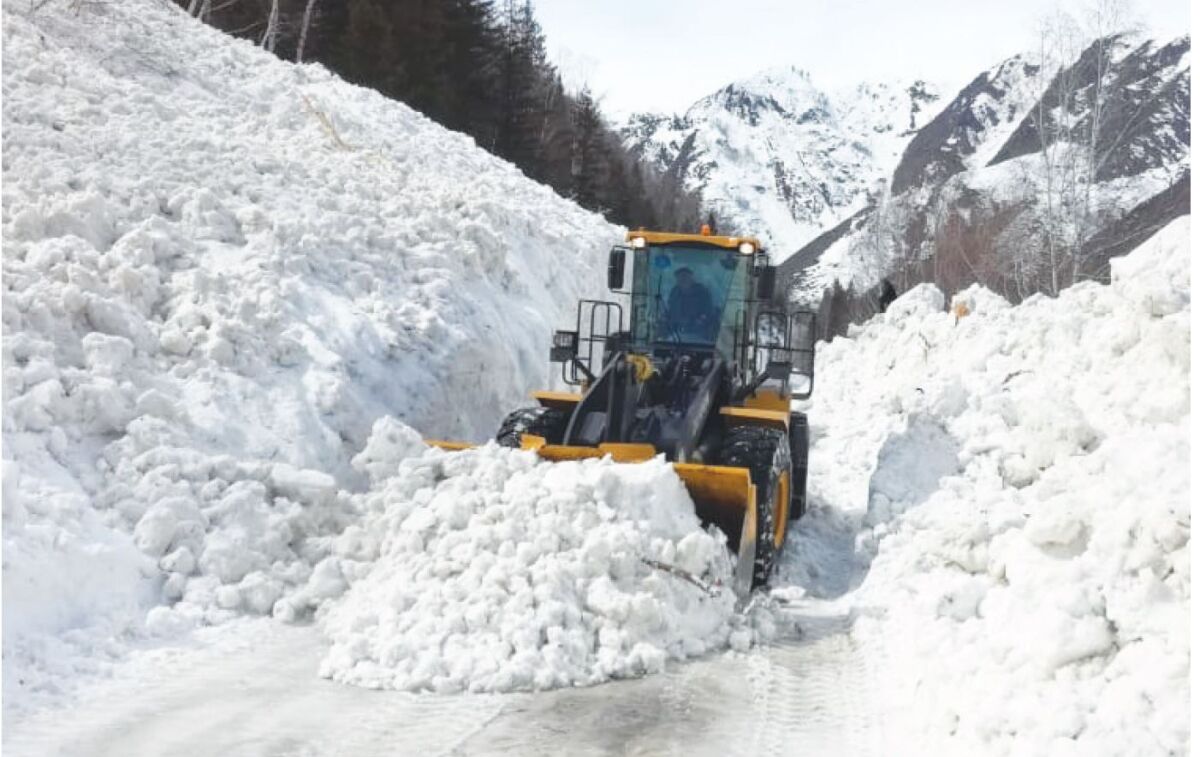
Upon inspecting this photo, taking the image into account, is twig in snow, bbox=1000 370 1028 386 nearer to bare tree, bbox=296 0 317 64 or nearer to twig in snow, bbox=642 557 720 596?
twig in snow, bbox=642 557 720 596

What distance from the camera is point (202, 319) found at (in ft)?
29.7

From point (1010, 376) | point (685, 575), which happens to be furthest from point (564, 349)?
point (1010, 376)

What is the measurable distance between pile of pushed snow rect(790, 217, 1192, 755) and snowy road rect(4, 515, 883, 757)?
1.64 ft

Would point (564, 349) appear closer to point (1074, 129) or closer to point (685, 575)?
point (685, 575)

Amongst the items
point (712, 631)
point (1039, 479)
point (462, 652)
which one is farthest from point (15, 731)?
point (1039, 479)

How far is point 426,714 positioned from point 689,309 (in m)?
5.15

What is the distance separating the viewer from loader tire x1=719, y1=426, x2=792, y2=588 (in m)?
7.49

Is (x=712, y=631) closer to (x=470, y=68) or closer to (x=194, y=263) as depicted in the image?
(x=194, y=263)

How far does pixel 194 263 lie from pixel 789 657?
253 inches

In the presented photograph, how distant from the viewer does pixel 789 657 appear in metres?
6.31

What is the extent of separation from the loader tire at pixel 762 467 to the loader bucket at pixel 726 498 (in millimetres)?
169

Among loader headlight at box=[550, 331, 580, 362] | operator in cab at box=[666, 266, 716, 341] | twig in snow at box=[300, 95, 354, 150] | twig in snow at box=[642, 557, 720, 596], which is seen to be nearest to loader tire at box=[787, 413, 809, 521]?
operator in cab at box=[666, 266, 716, 341]

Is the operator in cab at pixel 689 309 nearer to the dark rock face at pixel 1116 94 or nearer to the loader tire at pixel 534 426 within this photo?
the loader tire at pixel 534 426

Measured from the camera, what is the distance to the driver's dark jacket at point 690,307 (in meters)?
9.55
